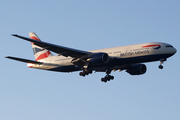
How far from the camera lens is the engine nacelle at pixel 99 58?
49375mm

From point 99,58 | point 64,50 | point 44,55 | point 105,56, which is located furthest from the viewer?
point 44,55

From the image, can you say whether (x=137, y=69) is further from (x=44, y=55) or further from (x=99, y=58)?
(x=44, y=55)

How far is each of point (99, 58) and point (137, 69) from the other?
11.3 m

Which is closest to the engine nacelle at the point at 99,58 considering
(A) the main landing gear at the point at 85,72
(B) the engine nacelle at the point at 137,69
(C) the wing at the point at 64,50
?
(C) the wing at the point at 64,50

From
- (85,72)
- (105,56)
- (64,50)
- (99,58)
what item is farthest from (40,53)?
(105,56)

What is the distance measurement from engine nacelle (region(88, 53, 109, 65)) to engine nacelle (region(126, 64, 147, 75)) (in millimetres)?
9686

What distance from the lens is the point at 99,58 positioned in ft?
162

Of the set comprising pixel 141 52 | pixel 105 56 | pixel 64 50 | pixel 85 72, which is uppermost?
pixel 64 50

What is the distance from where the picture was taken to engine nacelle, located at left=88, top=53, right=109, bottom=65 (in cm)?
Result: 4938

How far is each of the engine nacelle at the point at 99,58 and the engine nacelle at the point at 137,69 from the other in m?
9.69

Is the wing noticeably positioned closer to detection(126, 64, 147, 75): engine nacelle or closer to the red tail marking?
the red tail marking

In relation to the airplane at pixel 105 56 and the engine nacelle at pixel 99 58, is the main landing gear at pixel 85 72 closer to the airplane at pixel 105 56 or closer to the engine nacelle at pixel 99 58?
the airplane at pixel 105 56

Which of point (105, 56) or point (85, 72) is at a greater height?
point (105, 56)

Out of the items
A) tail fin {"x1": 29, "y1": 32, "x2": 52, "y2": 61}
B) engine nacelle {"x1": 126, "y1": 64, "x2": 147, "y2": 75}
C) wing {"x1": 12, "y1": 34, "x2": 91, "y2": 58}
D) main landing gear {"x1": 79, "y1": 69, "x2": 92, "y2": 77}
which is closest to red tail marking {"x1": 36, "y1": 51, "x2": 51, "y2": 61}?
tail fin {"x1": 29, "y1": 32, "x2": 52, "y2": 61}
